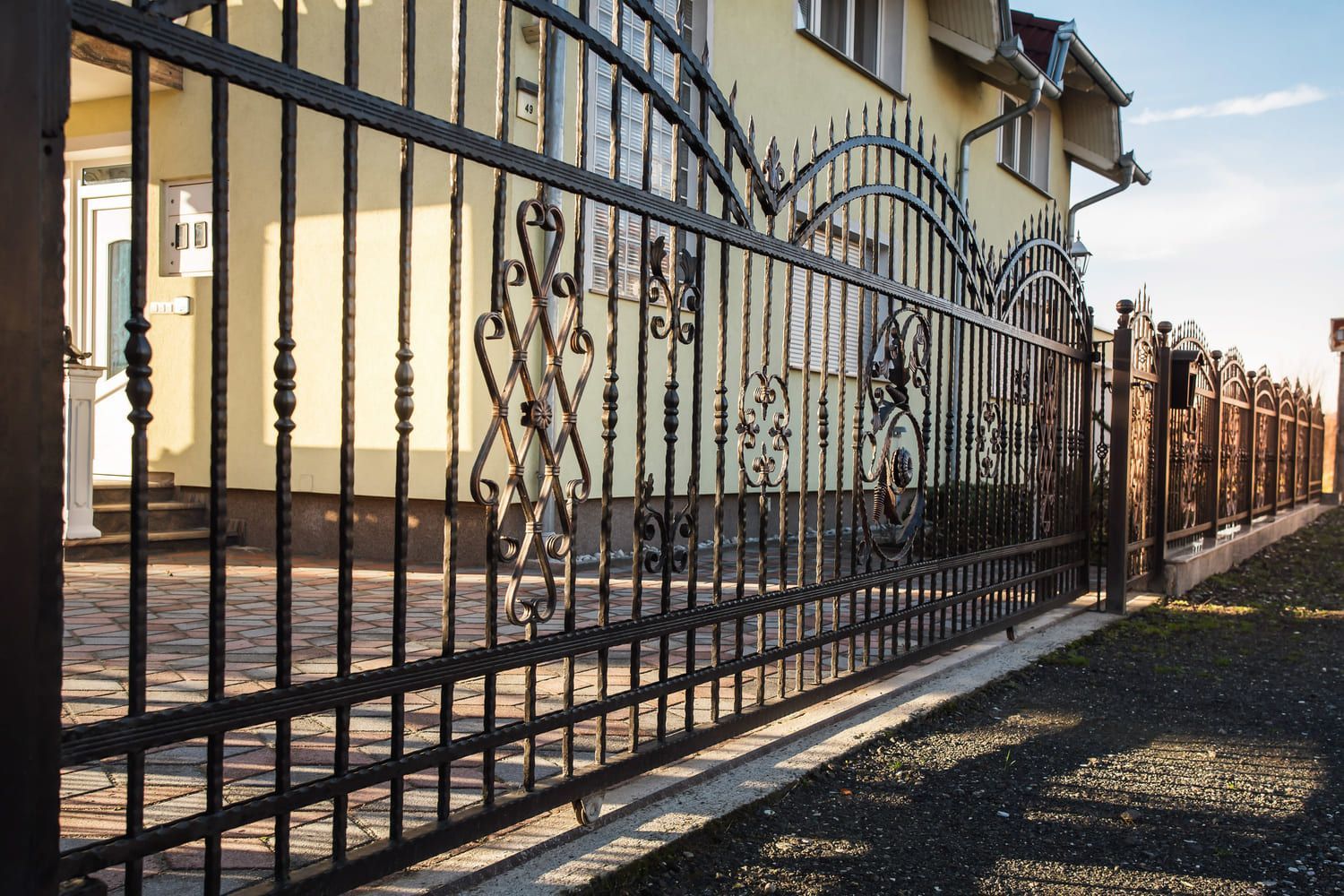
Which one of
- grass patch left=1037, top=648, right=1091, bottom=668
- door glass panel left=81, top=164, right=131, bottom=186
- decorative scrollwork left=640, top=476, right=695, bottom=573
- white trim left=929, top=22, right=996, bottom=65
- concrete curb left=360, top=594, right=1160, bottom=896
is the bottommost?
grass patch left=1037, top=648, right=1091, bottom=668

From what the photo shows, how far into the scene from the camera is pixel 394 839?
2.36 metres

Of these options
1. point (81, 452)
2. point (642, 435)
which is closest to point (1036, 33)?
point (81, 452)

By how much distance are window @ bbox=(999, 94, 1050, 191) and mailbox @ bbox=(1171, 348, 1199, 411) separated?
32.2 ft

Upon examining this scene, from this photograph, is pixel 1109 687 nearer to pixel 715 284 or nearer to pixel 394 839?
pixel 394 839

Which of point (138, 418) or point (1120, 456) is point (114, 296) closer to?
point (1120, 456)

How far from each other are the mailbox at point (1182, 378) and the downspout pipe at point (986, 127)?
5999mm

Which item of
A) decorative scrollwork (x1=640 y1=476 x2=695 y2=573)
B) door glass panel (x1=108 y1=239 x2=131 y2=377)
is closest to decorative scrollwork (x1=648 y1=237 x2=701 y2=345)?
decorative scrollwork (x1=640 y1=476 x2=695 y2=573)

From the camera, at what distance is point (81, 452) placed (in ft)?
26.0

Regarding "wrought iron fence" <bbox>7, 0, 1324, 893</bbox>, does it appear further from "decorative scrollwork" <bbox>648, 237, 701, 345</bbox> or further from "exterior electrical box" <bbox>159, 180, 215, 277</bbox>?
"exterior electrical box" <bbox>159, 180, 215, 277</bbox>

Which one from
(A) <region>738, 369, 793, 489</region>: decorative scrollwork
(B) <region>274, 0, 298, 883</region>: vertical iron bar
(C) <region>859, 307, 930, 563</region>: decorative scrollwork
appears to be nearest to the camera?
(B) <region>274, 0, 298, 883</region>: vertical iron bar

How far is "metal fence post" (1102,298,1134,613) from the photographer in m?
7.21

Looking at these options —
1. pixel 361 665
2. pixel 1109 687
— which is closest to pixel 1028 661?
pixel 1109 687

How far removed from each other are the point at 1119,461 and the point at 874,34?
7.82m

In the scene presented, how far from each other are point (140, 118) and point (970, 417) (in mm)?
4326
